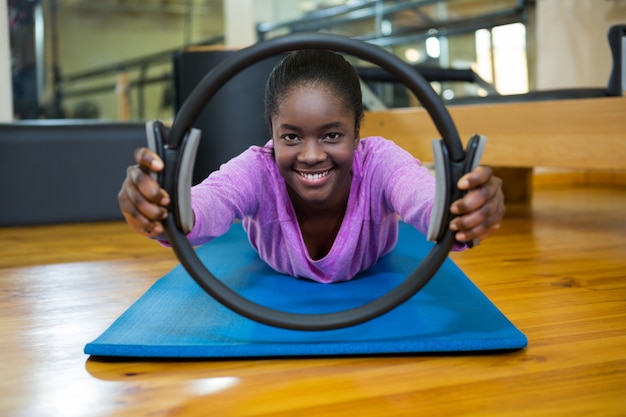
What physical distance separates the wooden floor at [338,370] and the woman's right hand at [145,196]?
0.18 meters

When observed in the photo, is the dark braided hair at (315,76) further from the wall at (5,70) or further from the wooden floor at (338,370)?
the wall at (5,70)

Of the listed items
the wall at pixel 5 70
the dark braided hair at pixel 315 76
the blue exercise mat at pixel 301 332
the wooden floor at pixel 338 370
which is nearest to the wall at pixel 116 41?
the wall at pixel 5 70

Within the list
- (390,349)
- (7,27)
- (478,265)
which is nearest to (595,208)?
(478,265)

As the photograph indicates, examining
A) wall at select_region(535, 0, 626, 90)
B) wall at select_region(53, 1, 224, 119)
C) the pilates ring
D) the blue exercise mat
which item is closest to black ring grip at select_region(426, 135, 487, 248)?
the pilates ring

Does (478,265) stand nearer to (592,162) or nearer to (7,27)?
(592,162)

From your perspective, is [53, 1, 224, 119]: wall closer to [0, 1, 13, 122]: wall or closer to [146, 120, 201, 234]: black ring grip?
[0, 1, 13, 122]: wall

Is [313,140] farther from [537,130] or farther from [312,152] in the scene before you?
[537,130]

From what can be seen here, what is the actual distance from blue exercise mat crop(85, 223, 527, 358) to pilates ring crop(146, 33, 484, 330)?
0.19ft

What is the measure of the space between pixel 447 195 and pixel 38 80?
2.66 m

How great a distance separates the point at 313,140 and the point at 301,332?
0.86 feet

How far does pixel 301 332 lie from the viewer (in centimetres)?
90

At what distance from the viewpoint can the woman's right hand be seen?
2.52ft

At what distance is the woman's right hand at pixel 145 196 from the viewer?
0.77 meters

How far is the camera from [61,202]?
2.32 m
